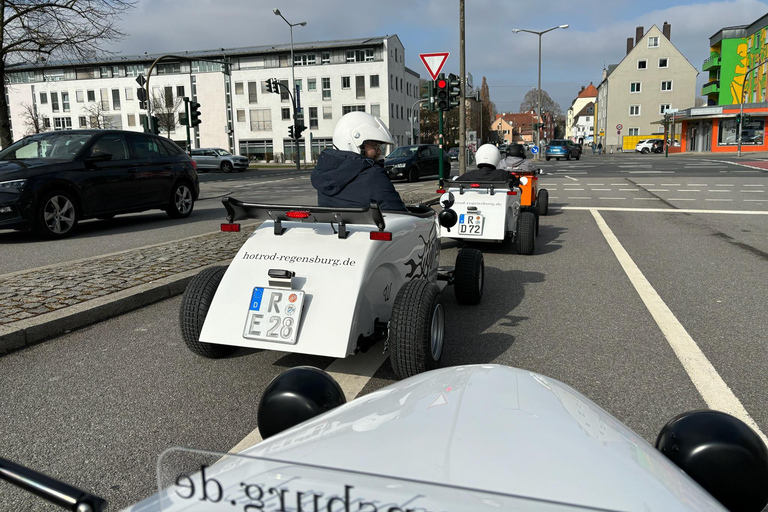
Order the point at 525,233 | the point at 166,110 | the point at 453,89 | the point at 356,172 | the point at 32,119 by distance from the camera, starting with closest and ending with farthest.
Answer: the point at 356,172, the point at 525,233, the point at 453,89, the point at 32,119, the point at 166,110

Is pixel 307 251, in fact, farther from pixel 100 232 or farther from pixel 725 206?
pixel 725 206

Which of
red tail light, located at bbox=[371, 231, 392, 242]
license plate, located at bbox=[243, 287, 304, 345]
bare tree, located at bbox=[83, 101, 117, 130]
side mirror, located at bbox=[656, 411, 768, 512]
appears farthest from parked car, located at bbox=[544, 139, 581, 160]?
side mirror, located at bbox=[656, 411, 768, 512]

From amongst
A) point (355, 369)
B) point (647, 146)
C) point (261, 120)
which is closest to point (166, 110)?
point (261, 120)

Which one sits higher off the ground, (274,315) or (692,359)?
(274,315)

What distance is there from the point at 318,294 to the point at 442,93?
1477 cm

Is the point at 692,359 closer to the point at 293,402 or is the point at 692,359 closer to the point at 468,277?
the point at 468,277

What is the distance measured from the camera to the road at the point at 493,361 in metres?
2.98

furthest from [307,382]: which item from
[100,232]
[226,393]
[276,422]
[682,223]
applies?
[682,223]

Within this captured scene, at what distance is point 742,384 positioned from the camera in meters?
3.59

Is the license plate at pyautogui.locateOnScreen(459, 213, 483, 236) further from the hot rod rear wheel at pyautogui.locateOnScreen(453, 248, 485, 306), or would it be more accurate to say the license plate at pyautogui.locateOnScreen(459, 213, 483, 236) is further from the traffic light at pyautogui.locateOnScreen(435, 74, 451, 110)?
the traffic light at pyautogui.locateOnScreen(435, 74, 451, 110)

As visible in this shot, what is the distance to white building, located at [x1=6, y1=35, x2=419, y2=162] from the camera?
67.2 metres

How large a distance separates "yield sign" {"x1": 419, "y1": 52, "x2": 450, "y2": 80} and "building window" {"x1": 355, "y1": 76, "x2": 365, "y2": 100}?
53.8m

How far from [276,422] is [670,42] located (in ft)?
282

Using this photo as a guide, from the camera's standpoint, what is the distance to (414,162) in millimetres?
25141
